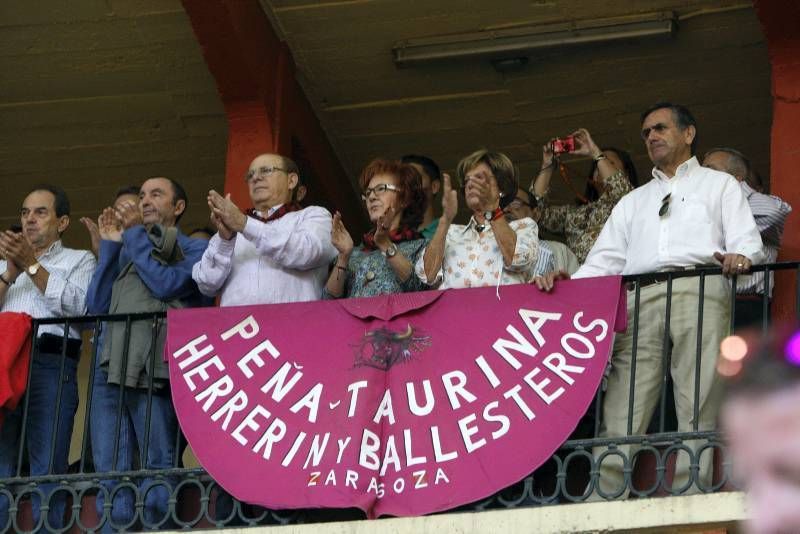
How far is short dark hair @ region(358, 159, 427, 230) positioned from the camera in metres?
5.70

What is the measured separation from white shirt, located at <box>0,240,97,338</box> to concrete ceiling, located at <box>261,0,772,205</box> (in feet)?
7.03

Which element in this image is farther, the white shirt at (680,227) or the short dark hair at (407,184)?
the short dark hair at (407,184)

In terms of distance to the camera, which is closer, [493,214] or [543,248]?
[493,214]

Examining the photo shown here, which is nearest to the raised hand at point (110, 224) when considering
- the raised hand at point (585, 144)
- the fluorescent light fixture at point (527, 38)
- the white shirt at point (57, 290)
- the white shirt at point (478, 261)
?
the white shirt at point (57, 290)

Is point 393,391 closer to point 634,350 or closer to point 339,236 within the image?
point 339,236

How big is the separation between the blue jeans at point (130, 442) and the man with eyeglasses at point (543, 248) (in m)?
1.68

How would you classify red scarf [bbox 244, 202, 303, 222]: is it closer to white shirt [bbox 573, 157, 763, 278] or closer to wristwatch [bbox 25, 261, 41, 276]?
wristwatch [bbox 25, 261, 41, 276]

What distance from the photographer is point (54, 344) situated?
614cm

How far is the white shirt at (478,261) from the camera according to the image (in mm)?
5500

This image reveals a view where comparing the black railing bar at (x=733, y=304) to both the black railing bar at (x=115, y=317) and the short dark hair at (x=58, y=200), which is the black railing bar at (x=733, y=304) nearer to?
the black railing bar at (x=115, y=317)

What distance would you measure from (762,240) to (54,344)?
10.2 feet

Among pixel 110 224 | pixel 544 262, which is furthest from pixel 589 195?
pixel 110 224

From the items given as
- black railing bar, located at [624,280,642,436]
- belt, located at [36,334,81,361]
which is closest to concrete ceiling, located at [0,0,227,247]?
belt, located at [36,334,81,361]

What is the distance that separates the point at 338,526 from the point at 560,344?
3.60 feet
